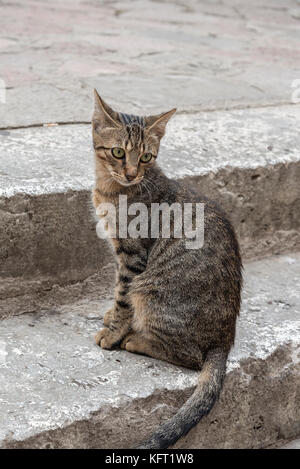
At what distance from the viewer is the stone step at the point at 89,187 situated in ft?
8.51

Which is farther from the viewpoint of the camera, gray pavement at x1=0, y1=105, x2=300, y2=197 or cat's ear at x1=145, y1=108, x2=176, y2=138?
gray pavement at x1=0, y1=105, x2=300, y2=197

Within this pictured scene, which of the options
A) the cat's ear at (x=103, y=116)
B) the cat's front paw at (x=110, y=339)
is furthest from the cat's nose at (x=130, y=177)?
the cat's front paw at (x=110, y=339)

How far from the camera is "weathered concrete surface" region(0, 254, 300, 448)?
2.08 m

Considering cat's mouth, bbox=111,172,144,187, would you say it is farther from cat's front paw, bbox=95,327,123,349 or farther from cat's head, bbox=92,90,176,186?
Answer: cat's front paw, bbox=95,327,123,349

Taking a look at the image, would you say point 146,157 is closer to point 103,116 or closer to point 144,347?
point 103,116

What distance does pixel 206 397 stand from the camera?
2.20 m

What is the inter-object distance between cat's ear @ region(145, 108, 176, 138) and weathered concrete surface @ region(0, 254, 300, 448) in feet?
2.52

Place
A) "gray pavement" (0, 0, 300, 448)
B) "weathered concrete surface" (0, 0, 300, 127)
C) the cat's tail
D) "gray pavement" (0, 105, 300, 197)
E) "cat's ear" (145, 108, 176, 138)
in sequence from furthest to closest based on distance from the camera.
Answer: "weathered concrete surface" (0, 0, 300, 127)
"gray pavement" (0, 105, 300, 197)
"cat's ear" (145, 108, 176, 138)
"gray pavement" (0, 0, 300, 448)
the cat's tail

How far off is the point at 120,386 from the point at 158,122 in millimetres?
1011

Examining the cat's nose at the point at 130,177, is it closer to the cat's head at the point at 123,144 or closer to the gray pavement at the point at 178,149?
the cat's head at the point at 123,144

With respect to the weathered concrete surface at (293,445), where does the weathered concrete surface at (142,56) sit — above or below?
above

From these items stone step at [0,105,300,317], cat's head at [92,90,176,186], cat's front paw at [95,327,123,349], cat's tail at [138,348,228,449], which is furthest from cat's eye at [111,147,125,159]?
cat's tail at [138,348,228,449]

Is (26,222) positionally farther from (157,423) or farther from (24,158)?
(157,423)
